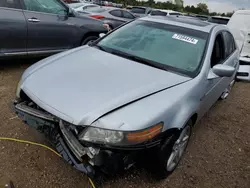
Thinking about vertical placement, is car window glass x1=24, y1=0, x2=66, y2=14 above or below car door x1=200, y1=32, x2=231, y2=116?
above

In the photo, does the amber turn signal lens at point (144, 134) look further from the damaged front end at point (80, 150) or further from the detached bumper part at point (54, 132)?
the detached bumper part at point (54, 132)

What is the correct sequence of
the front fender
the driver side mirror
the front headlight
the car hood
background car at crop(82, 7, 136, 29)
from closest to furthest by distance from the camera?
the front headlight, the car hood, the front fender, the driver side mirror, background car at crop(82, 7, 136, 29)

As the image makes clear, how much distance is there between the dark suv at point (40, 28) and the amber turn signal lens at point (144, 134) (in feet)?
11.8

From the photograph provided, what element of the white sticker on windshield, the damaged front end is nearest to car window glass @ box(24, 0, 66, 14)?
the white sticker on windshield

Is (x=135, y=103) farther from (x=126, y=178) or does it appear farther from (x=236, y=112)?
(x=236, y=112)

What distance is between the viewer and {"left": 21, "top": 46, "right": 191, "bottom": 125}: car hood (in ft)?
6.36

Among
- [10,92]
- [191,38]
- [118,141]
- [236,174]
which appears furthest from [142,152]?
[10,92]

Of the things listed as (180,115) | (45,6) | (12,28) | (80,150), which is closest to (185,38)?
(180,115)

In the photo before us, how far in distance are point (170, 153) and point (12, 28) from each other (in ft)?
12.2

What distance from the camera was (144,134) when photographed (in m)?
1.86

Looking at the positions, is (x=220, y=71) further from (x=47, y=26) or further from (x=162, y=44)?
(x=47, y=26)

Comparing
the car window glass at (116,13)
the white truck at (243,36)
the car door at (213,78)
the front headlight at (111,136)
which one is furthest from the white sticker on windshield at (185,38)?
the car window glass at (116,13)

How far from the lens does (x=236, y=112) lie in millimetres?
4355

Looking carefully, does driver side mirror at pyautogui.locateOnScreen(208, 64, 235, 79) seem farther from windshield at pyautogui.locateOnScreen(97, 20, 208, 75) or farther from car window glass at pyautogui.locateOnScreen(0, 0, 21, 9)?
car window glass at pyautogui.locateOnScreen(0, 0, 21, 9)
